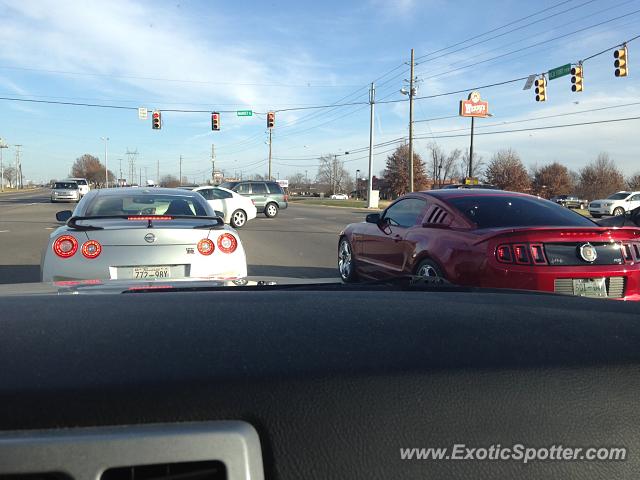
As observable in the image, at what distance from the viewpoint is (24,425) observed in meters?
1.04

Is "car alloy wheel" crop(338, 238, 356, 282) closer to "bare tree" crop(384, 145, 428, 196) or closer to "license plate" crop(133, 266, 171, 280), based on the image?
"license plate" crop(133, 266, 171, 280)

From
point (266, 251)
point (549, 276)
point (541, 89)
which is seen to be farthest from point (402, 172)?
point (549, 276)

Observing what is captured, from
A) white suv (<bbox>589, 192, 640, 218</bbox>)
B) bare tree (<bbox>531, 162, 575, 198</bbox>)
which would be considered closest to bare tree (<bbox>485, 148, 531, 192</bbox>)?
bare tree (<bbox>531, 162, 575, 198</bbox>)

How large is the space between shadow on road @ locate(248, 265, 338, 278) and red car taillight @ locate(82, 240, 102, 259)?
4.70 m

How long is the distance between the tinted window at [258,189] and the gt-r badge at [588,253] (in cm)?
2355

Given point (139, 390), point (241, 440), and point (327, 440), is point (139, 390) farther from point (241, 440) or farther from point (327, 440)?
point (327, 440)

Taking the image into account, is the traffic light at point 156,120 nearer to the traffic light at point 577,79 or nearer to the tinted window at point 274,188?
the tinted window at point 274,188

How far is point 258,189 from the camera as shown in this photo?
27.8m

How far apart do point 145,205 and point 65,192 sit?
40.9m

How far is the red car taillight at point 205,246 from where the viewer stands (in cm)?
535

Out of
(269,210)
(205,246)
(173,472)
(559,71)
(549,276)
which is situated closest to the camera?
(173,472)

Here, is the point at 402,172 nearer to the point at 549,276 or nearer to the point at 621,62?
the point at 621,62

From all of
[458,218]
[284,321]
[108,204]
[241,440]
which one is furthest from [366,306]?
[108,204]

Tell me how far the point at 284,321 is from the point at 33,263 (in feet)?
36.0
